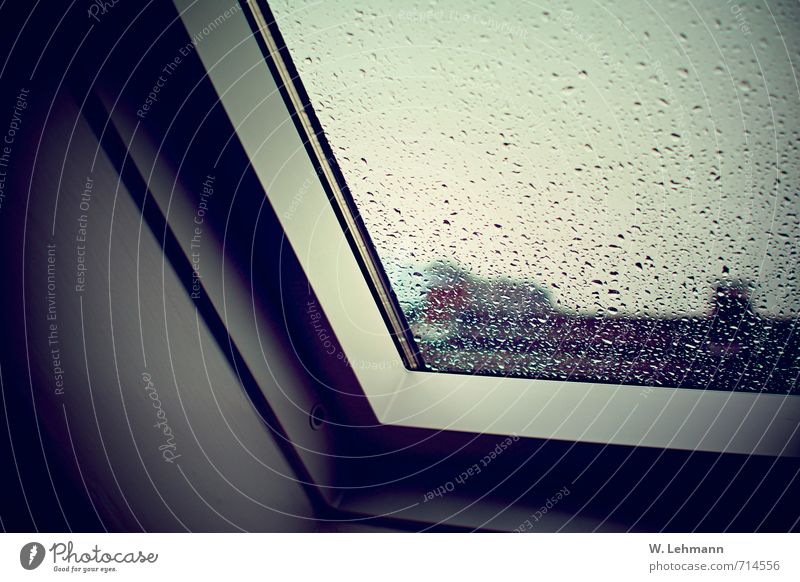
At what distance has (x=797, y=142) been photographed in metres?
0.40

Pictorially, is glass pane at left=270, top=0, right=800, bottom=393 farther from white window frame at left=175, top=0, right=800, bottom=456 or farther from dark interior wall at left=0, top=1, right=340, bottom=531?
dark interior wall at left=0, top=1, right=340, bottom=531

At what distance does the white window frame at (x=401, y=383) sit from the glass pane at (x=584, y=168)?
3cm

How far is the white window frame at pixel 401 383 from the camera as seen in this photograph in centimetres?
43

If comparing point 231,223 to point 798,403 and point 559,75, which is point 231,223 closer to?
point 559,75
